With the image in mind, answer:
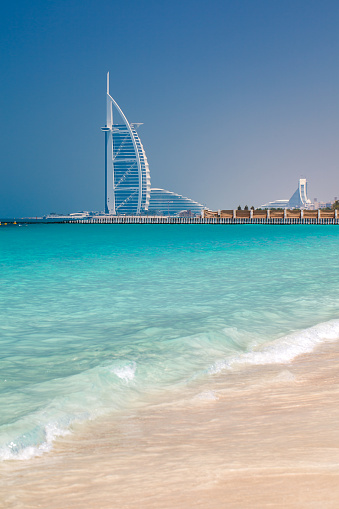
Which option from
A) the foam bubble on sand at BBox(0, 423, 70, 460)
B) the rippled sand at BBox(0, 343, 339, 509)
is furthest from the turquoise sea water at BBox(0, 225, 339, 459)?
the rippled sand at BBox(0, 343, 339, 509)

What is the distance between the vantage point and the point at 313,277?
574 inches

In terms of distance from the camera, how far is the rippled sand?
227 cm

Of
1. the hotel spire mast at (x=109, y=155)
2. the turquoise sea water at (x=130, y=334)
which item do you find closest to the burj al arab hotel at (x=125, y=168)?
the hotel spire mast at (x=109, y=155)

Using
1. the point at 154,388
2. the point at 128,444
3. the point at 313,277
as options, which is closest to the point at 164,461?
the point at 128,444

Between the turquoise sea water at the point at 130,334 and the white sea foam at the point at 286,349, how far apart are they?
13mm

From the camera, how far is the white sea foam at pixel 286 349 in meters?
5.43

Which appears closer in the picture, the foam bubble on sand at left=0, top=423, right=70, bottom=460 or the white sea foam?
the foam bubble on sand at left=0, top=423, right=70, bottom=460

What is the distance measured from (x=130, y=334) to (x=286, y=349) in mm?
2451

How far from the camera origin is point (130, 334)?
741 centimetres

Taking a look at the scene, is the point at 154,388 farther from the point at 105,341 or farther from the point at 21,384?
the point at 105,341

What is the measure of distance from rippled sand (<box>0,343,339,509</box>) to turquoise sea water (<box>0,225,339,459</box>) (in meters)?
0.39

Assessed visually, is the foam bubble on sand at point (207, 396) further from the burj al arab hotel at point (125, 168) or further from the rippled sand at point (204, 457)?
the burj al arab hotel at point (125, 168)

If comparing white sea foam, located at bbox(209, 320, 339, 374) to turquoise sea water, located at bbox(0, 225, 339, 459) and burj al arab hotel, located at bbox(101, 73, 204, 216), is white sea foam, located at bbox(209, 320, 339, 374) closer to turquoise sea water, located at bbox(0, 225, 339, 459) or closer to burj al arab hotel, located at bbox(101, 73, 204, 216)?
turquoise sea water, located at bbox(0, 225, 339, 459)

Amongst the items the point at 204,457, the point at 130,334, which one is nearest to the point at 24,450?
the point at 204,457
